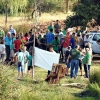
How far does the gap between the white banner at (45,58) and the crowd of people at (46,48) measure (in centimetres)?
27

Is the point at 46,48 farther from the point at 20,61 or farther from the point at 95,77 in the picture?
the point at 95,77

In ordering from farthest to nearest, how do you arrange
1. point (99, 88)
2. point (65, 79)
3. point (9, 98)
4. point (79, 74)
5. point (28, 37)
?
point (28, 37), point (79, 74), point (65, 79), point (99, 88), point (9, 98)

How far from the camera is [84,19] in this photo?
108ft

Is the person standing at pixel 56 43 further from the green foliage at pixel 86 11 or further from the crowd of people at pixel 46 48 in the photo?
the green foliage at pixel 86 11

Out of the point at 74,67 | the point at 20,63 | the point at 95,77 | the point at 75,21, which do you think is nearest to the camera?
the point at 95,77

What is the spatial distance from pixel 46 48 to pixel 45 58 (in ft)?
13.0

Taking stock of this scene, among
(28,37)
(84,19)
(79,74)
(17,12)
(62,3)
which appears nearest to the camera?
(79,74)

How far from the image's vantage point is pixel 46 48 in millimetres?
22578

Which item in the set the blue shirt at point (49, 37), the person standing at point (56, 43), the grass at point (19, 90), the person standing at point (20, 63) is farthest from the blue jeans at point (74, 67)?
the blue shirt at point (49, 37)

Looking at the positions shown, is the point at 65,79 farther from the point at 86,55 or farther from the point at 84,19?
the point at 84,19

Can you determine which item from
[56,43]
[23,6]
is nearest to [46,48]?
[56,43]

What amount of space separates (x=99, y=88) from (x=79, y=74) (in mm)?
5164

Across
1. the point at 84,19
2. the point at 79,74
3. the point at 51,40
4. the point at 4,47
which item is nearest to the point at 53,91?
the point at 79,74

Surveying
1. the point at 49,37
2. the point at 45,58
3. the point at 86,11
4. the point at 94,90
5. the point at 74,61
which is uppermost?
the point at 86,11
